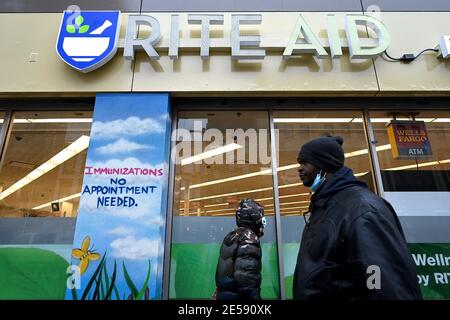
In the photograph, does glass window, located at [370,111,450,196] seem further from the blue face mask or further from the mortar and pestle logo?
the mortar and pestle logo

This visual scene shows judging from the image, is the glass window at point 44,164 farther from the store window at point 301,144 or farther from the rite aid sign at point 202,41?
the store window at point 301,144

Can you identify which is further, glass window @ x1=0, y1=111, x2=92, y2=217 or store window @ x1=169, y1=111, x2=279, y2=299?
glass window @ x1=0, y1=111, x2=92, y2=217

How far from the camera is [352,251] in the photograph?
1.24 metres

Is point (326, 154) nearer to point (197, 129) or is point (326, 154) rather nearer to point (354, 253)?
point (354, 253)

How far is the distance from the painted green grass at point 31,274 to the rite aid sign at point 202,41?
9.00ft

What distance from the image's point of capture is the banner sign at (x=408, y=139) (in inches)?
187

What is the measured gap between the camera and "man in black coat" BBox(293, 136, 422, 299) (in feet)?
3.76

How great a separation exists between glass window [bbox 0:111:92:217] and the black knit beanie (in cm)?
382

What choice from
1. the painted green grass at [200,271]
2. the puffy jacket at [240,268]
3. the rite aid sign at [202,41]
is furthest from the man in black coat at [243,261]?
the rite aid sign at [202,41]

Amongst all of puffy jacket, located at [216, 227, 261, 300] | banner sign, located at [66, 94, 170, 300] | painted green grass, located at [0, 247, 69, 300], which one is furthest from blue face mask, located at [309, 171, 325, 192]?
painted green grass, located at [0, 247, 69, 300]

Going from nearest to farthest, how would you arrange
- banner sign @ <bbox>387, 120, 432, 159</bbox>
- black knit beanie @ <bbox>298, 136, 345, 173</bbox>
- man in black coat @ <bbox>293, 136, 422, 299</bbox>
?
man in black coat @ <bbox>293, 136, 422, 299</bbox>
black knit beanie @ <bbox>298, 136, 345, 173</bbox>
banner sign @ <bbox>387, 120, 432, 159</bbox>

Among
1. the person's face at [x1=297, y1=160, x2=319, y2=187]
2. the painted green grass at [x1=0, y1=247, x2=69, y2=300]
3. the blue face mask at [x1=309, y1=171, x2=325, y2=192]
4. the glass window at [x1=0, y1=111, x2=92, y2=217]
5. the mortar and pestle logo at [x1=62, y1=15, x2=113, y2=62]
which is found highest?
the mortar and pestle logo at [x1=62, y1=15, x2=113, y2=62]

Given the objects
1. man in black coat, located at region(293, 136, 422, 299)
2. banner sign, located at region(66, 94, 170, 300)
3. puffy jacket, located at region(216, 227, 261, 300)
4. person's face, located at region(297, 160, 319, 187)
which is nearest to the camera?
man in black coat, located at region(293, 136, 422, 299)

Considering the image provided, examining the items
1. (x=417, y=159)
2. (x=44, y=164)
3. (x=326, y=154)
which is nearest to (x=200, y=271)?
(x=326, y=154)
